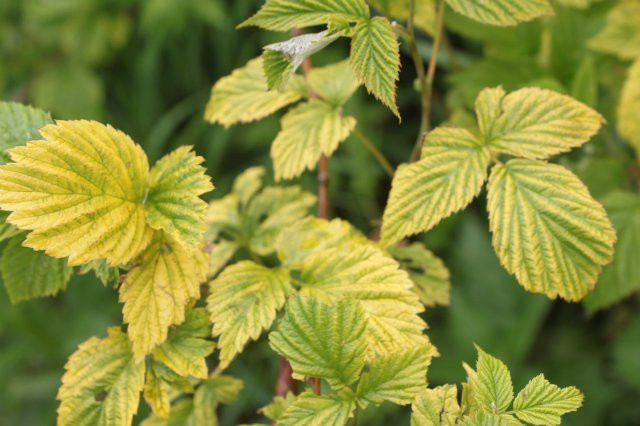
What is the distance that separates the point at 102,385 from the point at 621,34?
1.23 m

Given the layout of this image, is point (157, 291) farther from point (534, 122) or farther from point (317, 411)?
point (534, 122)

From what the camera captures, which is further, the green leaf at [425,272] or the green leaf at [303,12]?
the green leaf at [425,272]

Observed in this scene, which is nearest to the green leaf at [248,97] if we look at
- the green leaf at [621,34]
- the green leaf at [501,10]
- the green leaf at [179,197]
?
the green leaf at [179,197]

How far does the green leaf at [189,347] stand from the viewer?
1022 millimetres

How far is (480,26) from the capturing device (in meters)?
1.63

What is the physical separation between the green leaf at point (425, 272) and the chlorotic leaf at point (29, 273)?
0.55 metres

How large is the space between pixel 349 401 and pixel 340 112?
50 centimetres

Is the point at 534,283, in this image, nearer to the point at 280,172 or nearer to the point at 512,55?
Result: the point at 280,172

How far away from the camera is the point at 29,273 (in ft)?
3.67

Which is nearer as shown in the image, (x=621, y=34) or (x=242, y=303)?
(x=242, y=303)

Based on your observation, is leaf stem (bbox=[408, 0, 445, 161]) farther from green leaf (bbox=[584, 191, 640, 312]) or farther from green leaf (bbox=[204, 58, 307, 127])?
green leaf (bbox=[584, 191, 640, 312])

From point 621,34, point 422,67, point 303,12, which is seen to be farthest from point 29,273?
point 621,34

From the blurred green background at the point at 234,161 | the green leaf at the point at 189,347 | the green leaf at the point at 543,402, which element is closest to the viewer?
the green leaf at the point at 543,402

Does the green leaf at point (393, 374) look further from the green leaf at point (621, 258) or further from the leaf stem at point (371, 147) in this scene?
the green leaf at point (621, 258)
